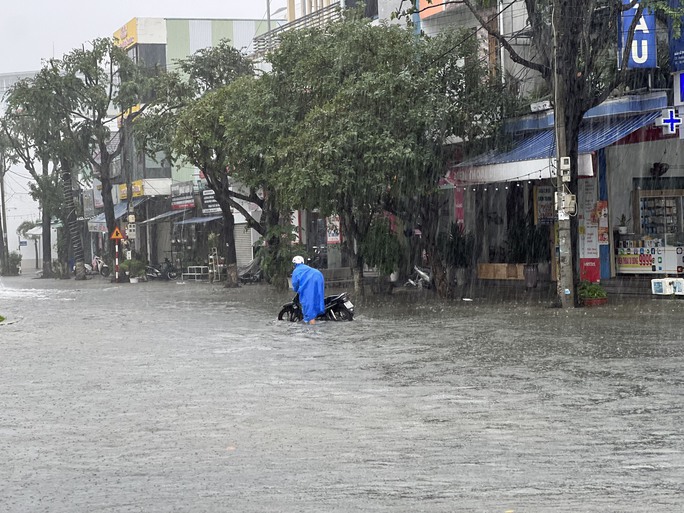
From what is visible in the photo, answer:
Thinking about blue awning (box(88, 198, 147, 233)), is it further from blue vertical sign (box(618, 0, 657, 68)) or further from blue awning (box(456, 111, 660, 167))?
blue vertical sign (box(618, 0, 657, 68))

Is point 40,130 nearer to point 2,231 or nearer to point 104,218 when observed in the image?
point 104,218

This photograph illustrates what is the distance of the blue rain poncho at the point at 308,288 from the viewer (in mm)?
21688

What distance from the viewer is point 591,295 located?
23672 millimetres

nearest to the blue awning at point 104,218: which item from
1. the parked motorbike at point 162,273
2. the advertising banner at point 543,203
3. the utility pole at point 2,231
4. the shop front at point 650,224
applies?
the utility pole at point 2,231

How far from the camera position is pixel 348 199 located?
92.3ft

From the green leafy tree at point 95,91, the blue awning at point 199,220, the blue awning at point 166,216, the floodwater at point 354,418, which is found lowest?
the floodwater at point 354,418

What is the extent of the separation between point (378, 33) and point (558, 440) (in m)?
19.0

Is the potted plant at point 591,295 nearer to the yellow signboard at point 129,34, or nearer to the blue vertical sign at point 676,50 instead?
the blue vertical sign at point 676,50

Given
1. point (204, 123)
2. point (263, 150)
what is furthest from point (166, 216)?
point (263, 150)

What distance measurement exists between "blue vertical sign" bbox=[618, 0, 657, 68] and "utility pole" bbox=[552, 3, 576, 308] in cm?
133

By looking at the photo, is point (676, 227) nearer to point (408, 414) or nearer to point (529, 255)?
point (529, 255)

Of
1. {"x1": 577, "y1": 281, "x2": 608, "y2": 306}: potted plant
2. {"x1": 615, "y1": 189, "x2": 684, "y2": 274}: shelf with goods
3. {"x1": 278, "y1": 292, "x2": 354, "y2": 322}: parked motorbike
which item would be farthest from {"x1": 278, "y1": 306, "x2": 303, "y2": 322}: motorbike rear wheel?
{"x1": 615, "y1": 189, "x2": 684, "y2": 274}: shelf with goods

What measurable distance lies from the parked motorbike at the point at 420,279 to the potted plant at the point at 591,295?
8.11 meters

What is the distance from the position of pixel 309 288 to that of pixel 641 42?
8637mm
